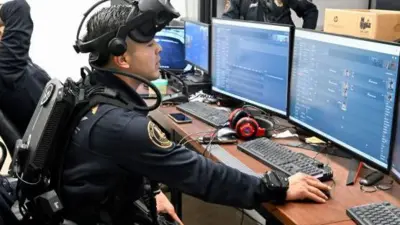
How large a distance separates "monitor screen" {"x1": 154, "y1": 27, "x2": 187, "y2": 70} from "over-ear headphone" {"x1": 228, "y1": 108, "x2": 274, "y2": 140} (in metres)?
1.29

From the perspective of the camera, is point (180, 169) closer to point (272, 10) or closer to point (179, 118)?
point (179, 118)

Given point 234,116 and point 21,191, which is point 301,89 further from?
point 21,191

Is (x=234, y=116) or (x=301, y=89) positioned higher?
(x=301, y=89)

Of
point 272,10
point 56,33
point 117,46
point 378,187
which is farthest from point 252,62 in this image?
point 56,33

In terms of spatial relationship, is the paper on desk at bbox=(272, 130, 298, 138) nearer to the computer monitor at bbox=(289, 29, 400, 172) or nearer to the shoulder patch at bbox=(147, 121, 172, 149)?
the computer monitor at bbox=(289, 29, 400, 172)

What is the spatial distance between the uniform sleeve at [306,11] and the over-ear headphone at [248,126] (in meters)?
2.22

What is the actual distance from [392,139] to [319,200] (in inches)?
11.7

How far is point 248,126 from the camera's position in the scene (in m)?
2.04

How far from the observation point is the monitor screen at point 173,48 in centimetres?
334

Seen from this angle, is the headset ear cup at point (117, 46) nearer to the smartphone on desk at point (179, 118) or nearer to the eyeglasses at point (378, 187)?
the eyeglasses at point (378, 187)

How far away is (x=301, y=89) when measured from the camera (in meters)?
1.99

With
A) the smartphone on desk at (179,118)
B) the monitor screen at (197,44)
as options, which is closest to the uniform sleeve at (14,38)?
the smartphone on desk at (179,118)

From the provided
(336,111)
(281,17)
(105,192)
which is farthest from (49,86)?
(281,17)

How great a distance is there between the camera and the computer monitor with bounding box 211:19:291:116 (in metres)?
2.13
